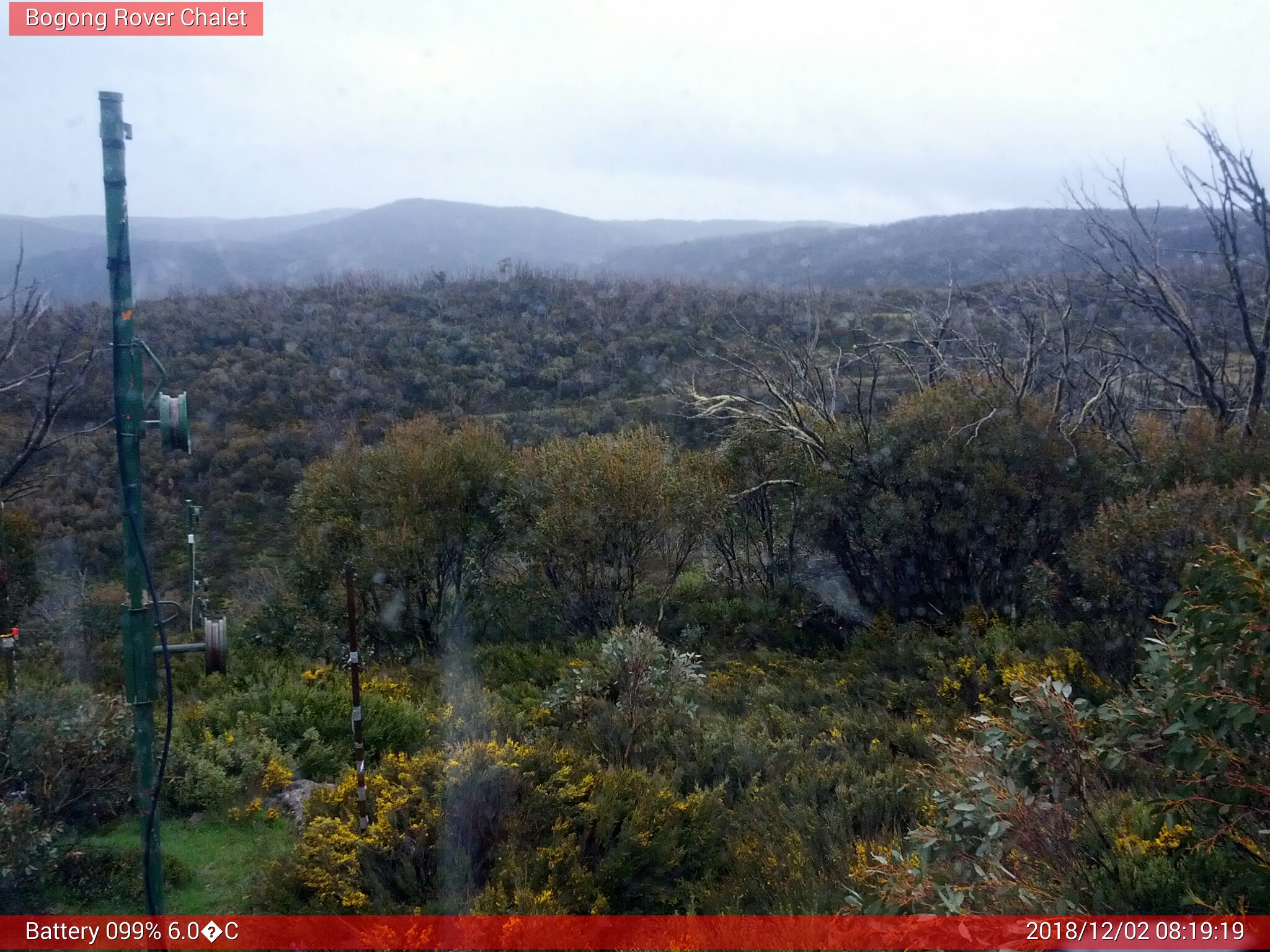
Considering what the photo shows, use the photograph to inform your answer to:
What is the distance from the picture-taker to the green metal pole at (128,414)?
11.5ft

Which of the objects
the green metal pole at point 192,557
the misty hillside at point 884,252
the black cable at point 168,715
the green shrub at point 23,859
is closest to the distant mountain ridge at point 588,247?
the misty hillside at point 884,252

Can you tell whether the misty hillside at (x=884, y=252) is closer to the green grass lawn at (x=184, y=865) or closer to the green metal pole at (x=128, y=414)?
the green grass lawn at (x=184, y=865)

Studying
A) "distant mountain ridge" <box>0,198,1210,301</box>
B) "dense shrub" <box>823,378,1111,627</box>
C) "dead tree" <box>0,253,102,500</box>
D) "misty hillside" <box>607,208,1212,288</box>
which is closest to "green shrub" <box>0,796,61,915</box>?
"dense shrub" <box>823,378,1111,627</box>

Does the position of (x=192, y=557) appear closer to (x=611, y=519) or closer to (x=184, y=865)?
(x=611, y=519)

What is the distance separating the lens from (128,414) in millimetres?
3588

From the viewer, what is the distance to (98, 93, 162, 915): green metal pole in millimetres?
3512

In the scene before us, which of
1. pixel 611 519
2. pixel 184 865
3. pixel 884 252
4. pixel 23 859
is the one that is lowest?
pixel 184 865

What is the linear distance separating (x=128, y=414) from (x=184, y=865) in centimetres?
324

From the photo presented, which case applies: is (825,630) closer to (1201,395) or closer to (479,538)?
(479,538)

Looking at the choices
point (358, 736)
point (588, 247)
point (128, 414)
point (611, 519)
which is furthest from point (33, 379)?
point (588, 247)

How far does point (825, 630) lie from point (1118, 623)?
4286 mm

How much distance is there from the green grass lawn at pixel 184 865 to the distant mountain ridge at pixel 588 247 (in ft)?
44.6

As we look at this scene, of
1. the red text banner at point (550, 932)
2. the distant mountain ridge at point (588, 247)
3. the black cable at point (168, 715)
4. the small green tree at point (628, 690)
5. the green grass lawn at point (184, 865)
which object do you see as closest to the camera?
the red text banner at point (550, 932)

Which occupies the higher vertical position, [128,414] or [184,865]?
[128,414]
